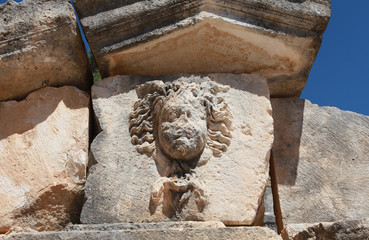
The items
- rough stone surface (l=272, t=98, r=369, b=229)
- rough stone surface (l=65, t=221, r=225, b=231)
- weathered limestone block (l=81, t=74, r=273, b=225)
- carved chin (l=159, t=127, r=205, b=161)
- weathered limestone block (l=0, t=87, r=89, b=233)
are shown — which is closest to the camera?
rough stone surface (l=65, t=221, r=225, b=231)

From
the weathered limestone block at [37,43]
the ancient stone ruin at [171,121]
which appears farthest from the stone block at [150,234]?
the weathered limestone block at [37,43]

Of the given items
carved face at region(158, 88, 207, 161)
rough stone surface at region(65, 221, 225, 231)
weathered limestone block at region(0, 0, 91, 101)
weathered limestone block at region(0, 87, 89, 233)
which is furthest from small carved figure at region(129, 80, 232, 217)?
weathered limestone block at region(0, 0, 91, 101)

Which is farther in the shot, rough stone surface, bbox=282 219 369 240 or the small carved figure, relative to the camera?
the small carved figure

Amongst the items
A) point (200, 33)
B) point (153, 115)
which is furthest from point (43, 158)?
point (200, 33)

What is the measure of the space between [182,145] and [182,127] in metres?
0.11

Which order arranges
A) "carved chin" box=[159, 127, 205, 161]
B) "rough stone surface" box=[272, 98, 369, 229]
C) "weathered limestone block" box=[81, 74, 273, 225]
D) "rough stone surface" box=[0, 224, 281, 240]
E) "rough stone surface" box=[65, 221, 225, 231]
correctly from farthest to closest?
"rough stone surface" box=[272, 98, 369, 229]
"carved chin" box=[159, 127, 205, 161]
"weathered limestone block" box=[81, 74, 273, 225]
"rough stone surface" box=[65, 221, 225, 231]
"rough stone surface" box=[0, 224, 281, 240]

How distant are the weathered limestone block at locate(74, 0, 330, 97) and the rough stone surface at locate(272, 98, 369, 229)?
389 mm

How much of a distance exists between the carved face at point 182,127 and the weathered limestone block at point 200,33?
0.43 m

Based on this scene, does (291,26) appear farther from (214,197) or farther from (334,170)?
(214,197)

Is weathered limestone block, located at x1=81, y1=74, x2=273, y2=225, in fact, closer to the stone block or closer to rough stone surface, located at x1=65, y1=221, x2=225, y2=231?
rough stone surface, located at x1=65, y1=221, x2=225, y2=231

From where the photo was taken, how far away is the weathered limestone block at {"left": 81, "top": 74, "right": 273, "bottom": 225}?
251cm

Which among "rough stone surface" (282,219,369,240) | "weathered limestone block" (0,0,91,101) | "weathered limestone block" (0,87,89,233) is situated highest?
"weathered limestone block" (0,0,91,101)

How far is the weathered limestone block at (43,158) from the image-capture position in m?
2.73

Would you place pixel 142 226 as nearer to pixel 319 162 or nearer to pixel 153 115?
pixel 153 115
